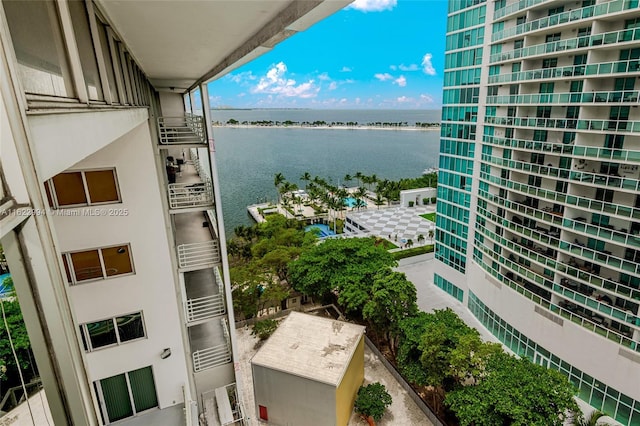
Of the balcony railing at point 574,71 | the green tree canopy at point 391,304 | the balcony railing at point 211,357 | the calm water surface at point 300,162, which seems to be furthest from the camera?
the calm water surface at point 300,162

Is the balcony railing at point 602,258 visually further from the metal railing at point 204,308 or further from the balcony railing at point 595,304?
the metal railing at point 204,308

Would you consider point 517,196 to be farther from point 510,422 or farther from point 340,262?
point 510,422

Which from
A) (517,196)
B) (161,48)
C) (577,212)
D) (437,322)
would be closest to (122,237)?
(161,48)

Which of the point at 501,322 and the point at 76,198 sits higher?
the point at 76,198

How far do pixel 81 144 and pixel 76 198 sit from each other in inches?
175

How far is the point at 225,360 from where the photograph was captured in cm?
877

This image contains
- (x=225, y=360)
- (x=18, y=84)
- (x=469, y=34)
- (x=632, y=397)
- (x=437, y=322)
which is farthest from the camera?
(x=469, y=34)

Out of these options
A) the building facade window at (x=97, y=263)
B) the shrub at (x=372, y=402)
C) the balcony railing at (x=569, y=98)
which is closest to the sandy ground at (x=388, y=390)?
the shrub at (x=372, y=402)

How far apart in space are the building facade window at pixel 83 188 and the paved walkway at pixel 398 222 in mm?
29249

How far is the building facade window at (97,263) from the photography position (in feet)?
19.9

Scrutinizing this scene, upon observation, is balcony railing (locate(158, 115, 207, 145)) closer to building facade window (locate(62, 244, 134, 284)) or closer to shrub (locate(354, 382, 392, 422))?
building facade window (locate(62, 244, 134, 284))

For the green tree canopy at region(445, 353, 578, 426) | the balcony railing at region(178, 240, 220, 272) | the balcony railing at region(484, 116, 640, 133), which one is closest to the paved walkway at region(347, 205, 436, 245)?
the balcony railing at region(484, 116, 640, 133)

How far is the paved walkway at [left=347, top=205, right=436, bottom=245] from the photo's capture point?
114ft

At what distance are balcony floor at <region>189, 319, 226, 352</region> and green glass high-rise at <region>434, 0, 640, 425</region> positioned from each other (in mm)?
13890
